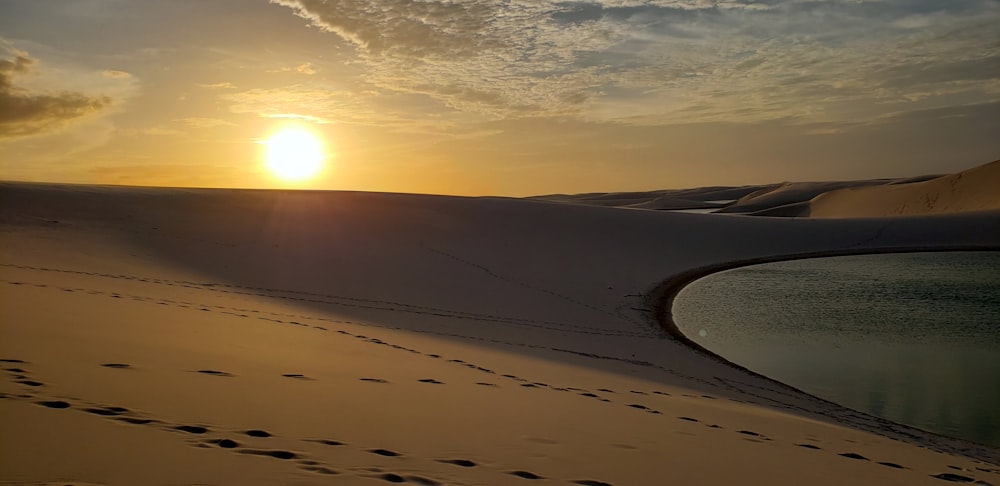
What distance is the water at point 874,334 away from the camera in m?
9.72

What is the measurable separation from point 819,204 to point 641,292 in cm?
5600

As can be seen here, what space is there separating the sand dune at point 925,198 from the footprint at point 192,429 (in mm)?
55451

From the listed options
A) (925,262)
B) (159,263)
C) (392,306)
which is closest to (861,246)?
(925,262)

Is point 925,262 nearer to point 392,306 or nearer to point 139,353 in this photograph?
point 392,306

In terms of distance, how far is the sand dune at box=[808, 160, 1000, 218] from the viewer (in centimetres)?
5434

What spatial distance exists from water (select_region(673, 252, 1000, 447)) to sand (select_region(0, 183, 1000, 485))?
981 millimetres

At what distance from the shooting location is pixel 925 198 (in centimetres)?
5947

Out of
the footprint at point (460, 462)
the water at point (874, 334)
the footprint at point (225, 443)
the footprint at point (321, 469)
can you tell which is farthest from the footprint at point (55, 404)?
the water at point (874, 334)

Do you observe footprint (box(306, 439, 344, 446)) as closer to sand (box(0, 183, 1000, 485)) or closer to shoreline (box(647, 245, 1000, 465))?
sand (box(0, 183, 1000, 485))

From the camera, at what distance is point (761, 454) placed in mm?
5535

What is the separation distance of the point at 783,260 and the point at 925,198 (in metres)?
35.8

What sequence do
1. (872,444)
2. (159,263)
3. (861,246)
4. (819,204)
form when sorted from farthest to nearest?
(819,204) → (861,246) → (159,263) → (872,444)

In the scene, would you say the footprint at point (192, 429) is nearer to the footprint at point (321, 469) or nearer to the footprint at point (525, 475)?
the footprint at point (321, 469)

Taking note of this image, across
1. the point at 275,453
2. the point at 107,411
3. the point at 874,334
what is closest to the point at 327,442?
the point at 275,453
